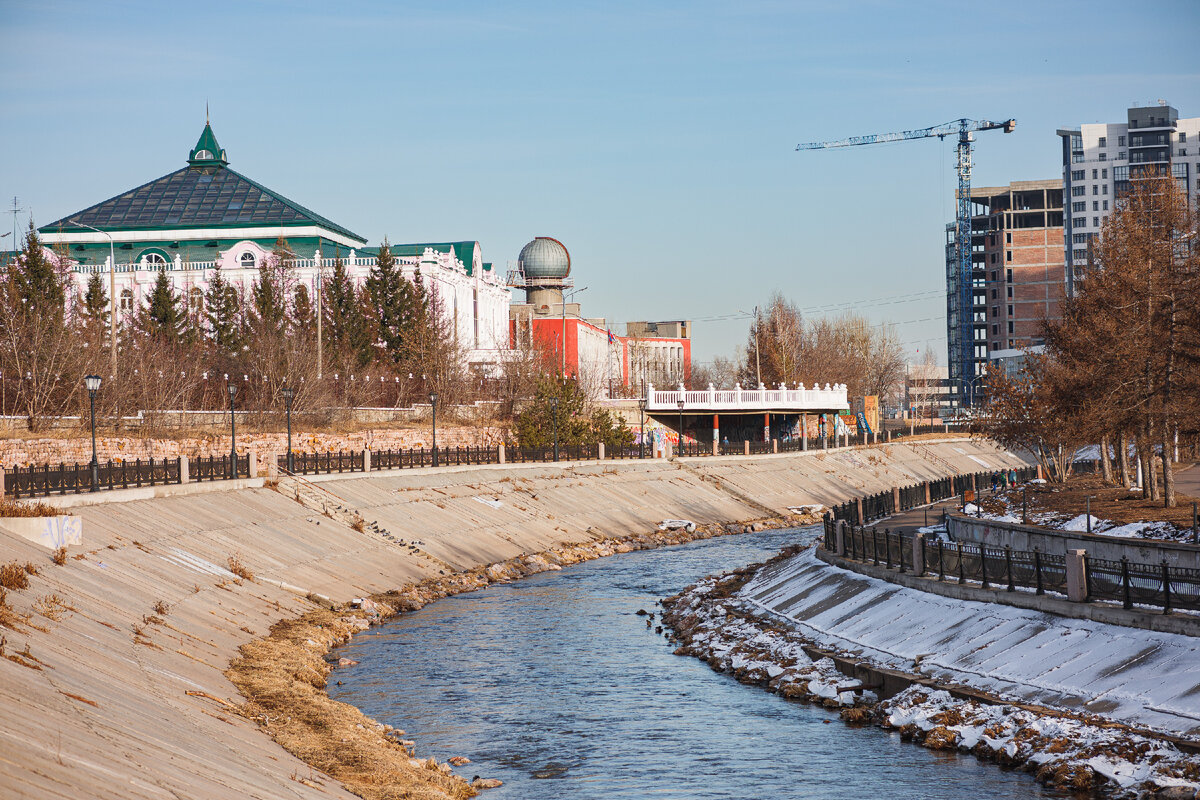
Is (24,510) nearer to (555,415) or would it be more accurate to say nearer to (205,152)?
(555,415)

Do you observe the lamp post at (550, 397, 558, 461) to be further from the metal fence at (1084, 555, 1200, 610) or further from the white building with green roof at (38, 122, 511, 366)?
the metal fence at (1084, 555, 1200, 610)

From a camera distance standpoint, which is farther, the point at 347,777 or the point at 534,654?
the point at 534,654

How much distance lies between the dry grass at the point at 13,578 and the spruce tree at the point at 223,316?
55518 millimetres

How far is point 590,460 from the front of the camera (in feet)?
231

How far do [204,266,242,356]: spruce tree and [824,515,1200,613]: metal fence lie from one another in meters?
55.0

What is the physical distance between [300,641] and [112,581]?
15.2 ft

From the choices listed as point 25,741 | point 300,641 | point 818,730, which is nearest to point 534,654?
point 300,641

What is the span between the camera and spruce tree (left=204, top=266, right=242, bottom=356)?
79.2 meters

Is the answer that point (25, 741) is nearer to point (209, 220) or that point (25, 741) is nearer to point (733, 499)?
point (733, 499)

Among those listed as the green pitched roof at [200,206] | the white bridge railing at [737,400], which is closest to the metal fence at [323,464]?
the white bridge railing at [737,400]

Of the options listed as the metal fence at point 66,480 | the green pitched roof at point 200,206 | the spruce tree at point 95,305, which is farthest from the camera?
the green pitched roof at point 200,206

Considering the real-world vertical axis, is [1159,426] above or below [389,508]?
above

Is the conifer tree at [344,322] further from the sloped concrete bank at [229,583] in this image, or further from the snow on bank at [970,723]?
the snow on bank at [970,723]

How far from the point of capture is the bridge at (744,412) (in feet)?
290
